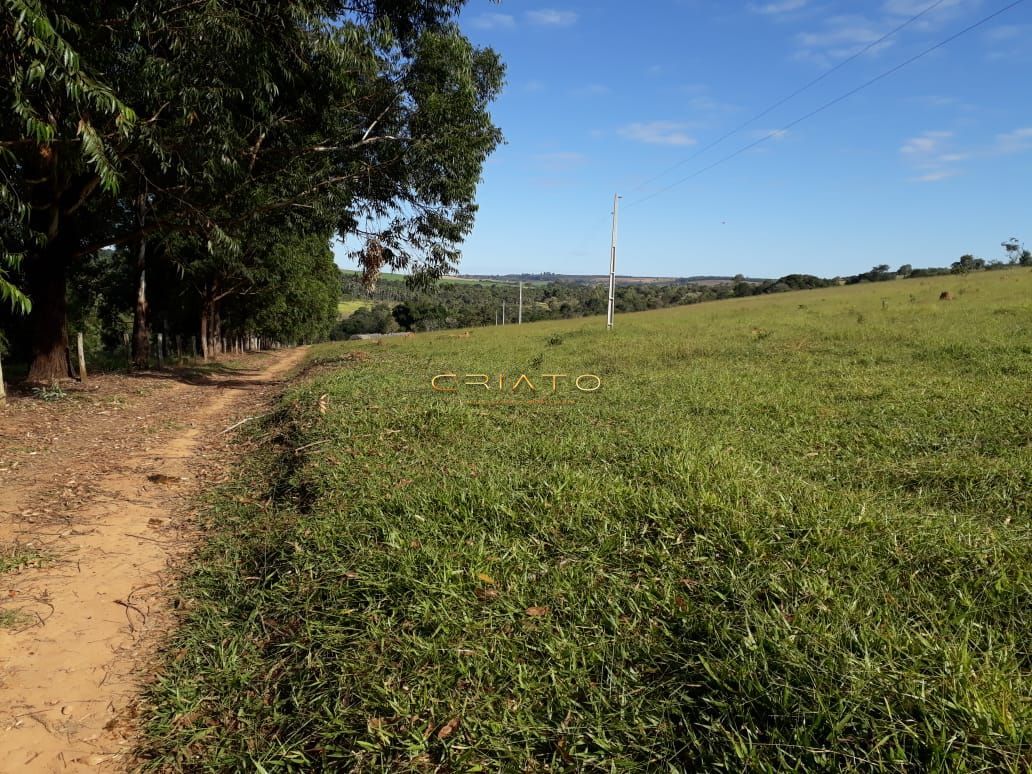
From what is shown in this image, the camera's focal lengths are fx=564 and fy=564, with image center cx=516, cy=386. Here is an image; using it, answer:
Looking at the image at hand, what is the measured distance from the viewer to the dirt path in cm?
249

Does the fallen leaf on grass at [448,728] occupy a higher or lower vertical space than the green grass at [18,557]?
lower

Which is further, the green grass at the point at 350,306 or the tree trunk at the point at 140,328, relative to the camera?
the green grass at the point at 350,306

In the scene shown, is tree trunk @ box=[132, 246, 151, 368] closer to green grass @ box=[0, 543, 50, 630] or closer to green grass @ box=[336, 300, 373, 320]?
green grass @ box=[0, 543, 50, 630]

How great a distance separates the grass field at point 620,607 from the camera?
2045mm

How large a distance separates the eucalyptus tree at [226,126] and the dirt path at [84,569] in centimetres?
193

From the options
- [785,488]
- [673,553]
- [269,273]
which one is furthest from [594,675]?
[269,273]

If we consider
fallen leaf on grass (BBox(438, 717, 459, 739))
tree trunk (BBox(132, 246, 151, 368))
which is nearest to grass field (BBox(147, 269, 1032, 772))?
fallen leaf on grass (BBox(438, 717, 459, 739))

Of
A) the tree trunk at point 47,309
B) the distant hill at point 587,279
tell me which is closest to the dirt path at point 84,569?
the tree trunk at point 47,309

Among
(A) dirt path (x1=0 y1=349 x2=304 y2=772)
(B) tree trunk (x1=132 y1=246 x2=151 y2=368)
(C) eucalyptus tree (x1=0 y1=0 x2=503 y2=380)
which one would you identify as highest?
(C) eucalyptus tree (x1=0 y1=0 x2=503 y2=380)

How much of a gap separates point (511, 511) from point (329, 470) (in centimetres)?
199

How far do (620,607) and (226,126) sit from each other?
885 cm

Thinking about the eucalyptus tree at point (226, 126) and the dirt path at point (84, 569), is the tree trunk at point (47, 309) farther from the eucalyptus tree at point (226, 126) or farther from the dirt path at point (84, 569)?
the dirt path at point (84, 569)

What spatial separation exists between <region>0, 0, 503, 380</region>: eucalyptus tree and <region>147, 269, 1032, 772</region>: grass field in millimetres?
3974

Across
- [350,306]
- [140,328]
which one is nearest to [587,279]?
[350,306]
